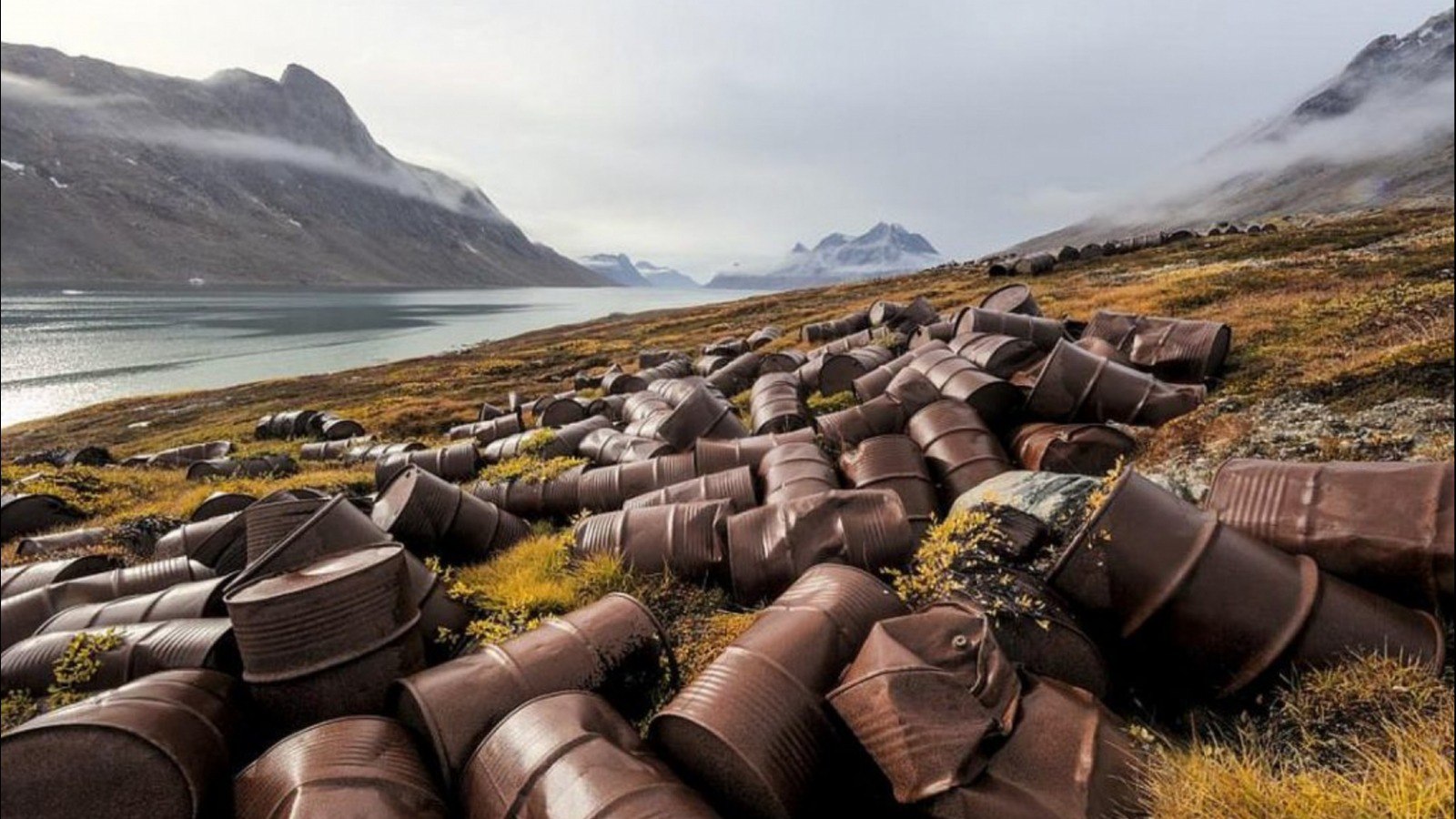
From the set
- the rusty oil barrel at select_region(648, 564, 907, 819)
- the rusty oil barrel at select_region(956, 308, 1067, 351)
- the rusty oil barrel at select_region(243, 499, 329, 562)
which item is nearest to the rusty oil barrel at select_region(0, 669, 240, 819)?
the rusty oil barrel at select_region(648, 564, 907, 819)

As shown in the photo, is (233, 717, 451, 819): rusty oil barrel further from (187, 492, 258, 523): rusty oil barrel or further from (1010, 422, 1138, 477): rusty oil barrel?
(187, 492, 258, 523): rusty oil barrel

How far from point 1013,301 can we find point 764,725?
13.1 m

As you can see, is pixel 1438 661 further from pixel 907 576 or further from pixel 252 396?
pixel 252 396

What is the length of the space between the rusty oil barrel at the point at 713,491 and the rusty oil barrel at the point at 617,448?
6.13 ft

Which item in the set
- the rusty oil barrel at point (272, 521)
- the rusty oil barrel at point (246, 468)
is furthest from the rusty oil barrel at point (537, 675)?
the rusty oil barrel at point (246, 468)

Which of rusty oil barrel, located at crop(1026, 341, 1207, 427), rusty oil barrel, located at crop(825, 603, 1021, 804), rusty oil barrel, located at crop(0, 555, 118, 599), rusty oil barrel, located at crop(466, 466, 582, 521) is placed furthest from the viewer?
rusty oil barrel, located at crop(466, 466, 582, 521)

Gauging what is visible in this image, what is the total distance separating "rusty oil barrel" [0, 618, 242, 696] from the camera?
5336 mm

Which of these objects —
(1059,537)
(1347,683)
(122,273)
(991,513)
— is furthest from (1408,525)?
(122,273)

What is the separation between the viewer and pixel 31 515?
13.8 meters

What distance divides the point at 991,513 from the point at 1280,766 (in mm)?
2238

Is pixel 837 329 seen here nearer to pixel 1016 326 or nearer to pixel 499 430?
pixel 1016 326

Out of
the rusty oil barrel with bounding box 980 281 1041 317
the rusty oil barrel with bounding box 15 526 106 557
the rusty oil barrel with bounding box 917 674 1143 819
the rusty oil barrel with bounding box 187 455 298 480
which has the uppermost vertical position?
the rusty oil barrel with bounding box 980 281 1041 317

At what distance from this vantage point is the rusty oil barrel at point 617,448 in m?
10.2

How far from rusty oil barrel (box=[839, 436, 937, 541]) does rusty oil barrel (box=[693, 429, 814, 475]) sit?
1.10 m
